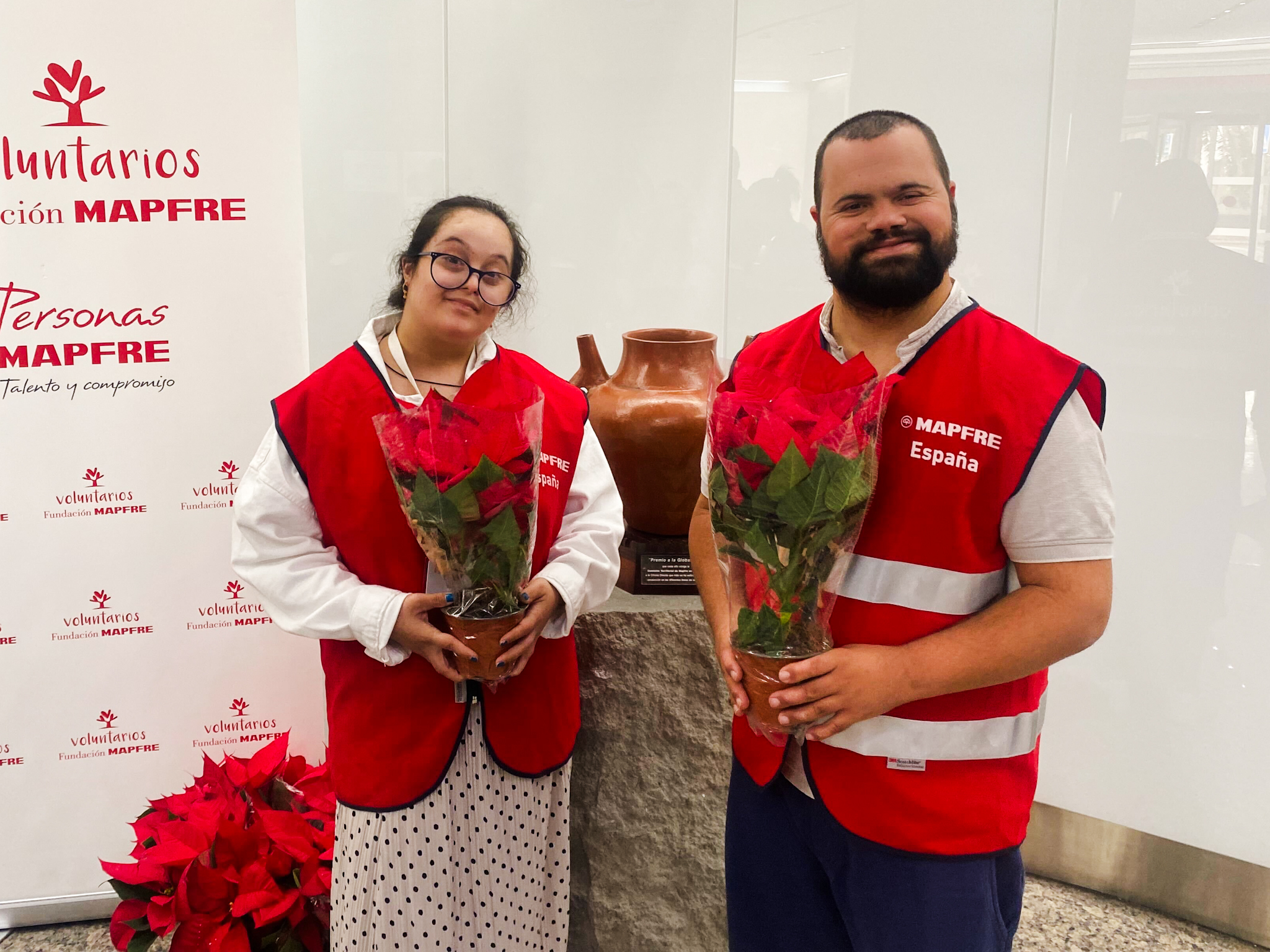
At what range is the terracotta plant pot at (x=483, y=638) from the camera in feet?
4.98

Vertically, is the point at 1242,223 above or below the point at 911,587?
above

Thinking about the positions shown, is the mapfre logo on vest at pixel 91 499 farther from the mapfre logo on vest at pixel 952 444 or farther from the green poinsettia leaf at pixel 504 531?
the mapfre logo on vest at pixel 952 444

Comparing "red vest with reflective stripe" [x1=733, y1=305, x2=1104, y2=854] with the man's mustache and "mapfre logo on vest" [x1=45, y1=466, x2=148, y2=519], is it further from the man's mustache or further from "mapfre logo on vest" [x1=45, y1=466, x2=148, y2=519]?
"mapfre logo on vest" [x1=45, y1=466, x2=148, y2=519]

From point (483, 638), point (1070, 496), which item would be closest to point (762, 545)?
point (1070, 496)

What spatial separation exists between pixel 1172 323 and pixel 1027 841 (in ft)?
4.97

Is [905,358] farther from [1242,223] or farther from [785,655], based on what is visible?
[1242,223]

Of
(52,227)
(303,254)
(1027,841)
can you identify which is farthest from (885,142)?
(1027,841)

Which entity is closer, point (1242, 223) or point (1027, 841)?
point (1242, 223)

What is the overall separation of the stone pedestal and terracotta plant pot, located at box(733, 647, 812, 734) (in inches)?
31.7

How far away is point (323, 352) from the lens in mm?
2801

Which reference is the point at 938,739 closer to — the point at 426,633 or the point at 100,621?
the point at 426,633

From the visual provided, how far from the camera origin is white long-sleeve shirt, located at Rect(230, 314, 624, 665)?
1.57 meters

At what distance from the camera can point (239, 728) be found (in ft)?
7.97

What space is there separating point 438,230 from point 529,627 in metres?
0.70
